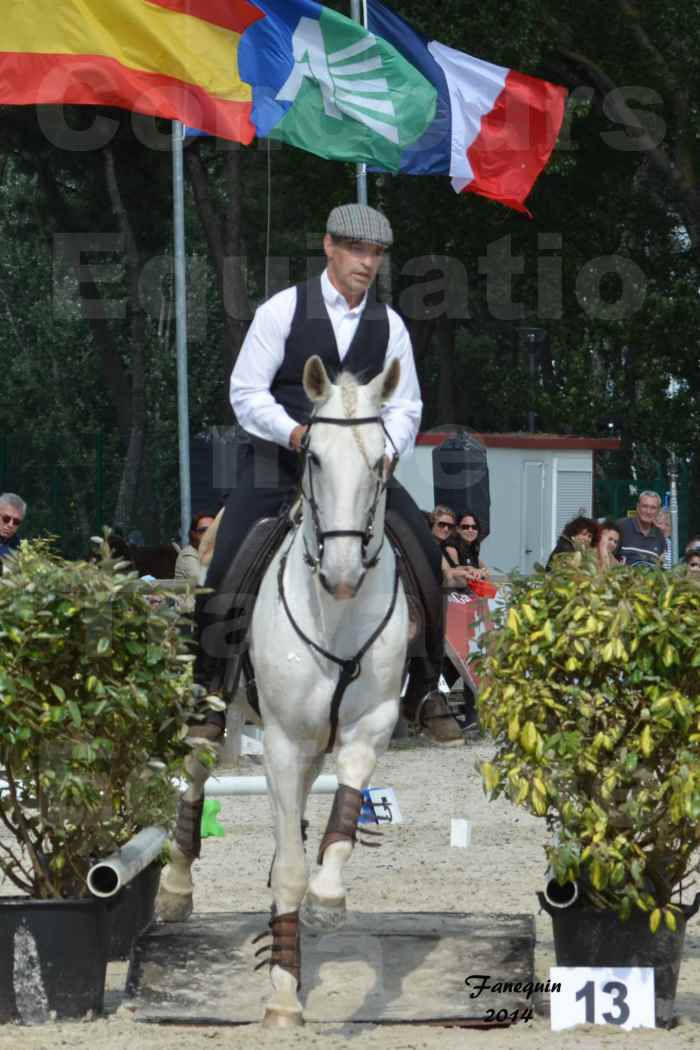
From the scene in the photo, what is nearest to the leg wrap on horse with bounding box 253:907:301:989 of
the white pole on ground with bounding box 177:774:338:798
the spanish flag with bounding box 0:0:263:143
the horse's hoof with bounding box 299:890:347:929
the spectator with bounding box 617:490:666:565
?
the horse's hoof with bounding box 299:890:347:929

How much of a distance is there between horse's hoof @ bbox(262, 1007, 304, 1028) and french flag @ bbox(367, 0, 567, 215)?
1424 cm

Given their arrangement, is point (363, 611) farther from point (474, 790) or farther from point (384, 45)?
point (384, 45)

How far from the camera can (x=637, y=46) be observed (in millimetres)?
29469

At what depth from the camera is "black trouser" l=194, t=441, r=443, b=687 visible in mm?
7020

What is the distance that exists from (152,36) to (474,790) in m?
7.59

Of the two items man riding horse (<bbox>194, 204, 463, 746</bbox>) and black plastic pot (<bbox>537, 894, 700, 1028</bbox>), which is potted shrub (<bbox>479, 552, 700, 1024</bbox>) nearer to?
black plastic pot (<bbox>537, 894, 700, 1028</bbox>)

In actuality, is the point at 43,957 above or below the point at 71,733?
below

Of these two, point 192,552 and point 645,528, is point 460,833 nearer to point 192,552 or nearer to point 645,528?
point 192,552

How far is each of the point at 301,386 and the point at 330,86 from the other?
11.7 meters

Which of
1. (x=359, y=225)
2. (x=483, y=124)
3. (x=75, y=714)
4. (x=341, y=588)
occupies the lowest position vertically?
(x=75, y=714)

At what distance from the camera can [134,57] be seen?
53.2 ft

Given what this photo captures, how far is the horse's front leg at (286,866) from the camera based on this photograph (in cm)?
618

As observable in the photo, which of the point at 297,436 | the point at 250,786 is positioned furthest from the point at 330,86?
the point at 297,436

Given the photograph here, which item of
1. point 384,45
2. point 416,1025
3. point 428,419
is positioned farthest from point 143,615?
point 428,419
